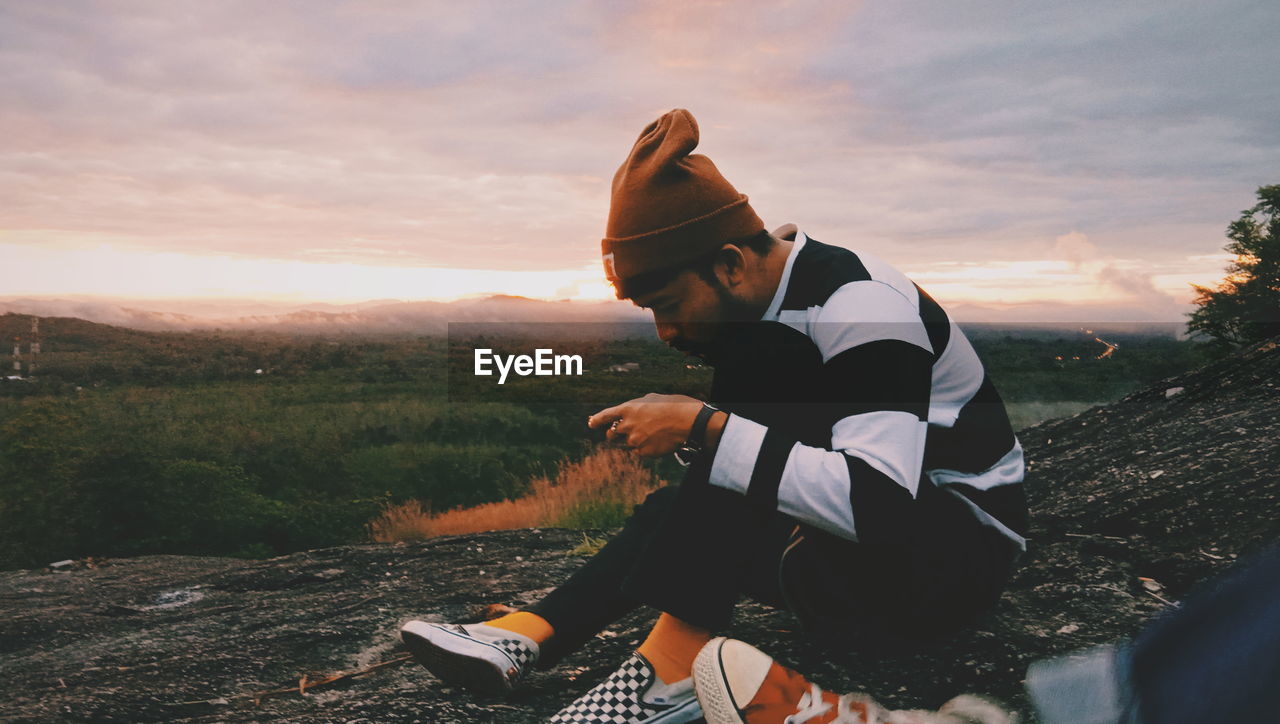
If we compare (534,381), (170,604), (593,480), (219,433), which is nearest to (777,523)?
(170,604)

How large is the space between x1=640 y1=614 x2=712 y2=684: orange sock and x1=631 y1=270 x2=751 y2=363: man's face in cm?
70

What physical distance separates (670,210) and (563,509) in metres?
5.54

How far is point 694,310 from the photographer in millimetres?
2027

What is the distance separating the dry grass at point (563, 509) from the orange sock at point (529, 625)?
446cm

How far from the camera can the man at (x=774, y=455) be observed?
1.66 m

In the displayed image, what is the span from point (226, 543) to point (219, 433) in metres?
7.44

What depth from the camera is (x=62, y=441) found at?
29.2 ft

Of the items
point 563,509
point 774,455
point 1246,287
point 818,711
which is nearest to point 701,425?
point 774,455

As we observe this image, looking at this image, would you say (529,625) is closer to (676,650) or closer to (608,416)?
(676,650)

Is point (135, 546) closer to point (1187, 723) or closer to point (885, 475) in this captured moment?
point (885, 475)

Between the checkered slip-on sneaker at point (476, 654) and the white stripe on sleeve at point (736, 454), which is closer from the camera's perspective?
the white stripe on sleeve at point (736, 454)

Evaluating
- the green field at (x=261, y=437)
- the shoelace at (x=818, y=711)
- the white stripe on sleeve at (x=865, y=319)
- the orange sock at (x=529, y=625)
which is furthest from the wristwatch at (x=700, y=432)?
the green field at (x=261, y=437)

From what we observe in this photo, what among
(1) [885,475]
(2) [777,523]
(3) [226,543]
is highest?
(1) [885,475]

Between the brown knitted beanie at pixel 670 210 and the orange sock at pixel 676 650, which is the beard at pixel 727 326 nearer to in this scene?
the brown knitted beanie at pixel 670 210
